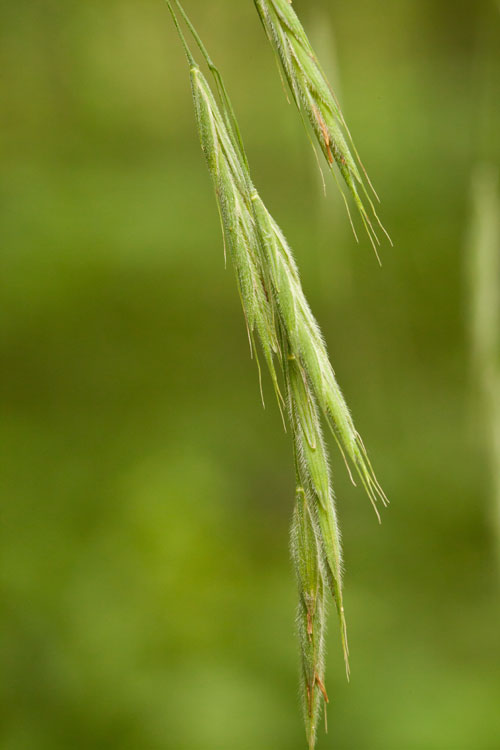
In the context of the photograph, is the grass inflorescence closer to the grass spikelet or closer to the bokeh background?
the grass spikelet

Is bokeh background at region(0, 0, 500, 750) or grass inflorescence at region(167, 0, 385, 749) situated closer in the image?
grass inflorescence at region(167, 0, 385, 749)

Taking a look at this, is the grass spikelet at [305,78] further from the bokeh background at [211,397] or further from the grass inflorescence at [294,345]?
the bokeh background at [211,397]

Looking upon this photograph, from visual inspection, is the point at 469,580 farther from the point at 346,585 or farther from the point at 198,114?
the point at 198,114

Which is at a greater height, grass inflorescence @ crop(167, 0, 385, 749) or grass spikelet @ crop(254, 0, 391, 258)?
grass spikelet @ crop(254, 0, 391, 258)

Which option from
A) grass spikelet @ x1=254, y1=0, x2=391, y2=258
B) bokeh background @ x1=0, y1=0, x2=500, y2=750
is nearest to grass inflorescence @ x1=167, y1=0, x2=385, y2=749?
grass spikelet @ x1=254, y1=0, x2=391, y2=258

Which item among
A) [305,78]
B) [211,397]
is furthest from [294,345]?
[211,397]

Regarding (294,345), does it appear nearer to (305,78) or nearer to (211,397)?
(305,78)
